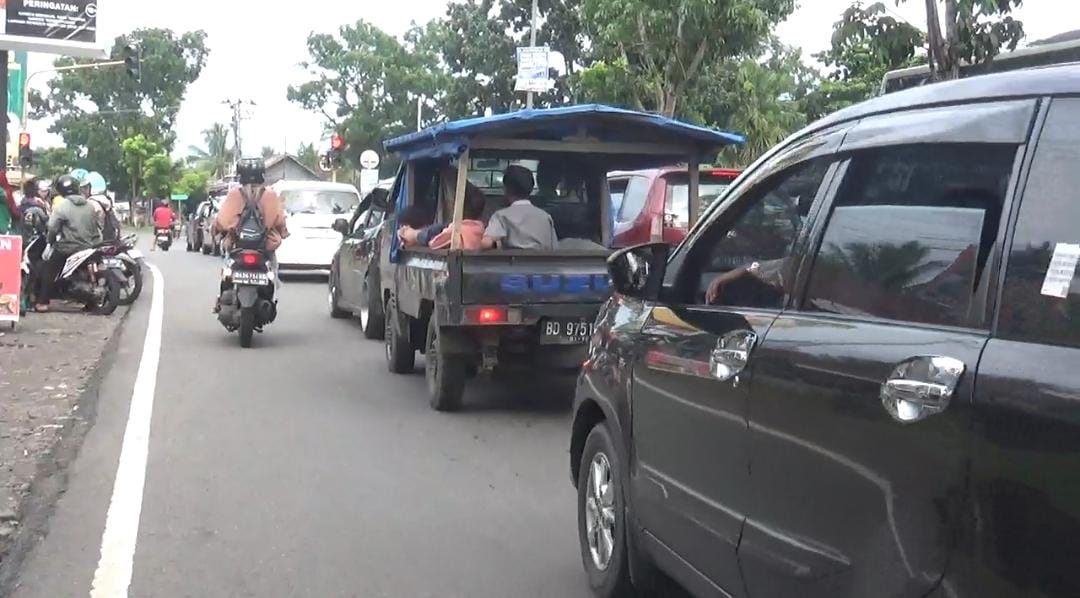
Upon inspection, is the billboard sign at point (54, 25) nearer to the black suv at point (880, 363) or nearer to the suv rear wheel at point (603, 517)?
the suv rear wheel at point (603, 517)

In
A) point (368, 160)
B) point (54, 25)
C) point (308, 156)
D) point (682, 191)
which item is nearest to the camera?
point (682, 191)

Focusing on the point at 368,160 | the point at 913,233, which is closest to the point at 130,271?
the point at 913,233

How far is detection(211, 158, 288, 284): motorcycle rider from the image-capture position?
39.8 feet

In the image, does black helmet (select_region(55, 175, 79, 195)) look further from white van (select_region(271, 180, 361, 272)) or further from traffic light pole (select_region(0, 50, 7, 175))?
white van (select_region(271, 180, 361, 272))

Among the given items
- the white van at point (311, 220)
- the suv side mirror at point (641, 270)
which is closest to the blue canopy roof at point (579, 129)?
the suv side mirror at point (641, 270)

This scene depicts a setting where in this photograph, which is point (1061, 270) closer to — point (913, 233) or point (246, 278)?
point (913, 233)

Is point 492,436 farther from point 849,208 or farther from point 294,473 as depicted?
point 849,208

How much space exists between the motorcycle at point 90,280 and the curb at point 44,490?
5.23m

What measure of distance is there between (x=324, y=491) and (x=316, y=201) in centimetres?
1508

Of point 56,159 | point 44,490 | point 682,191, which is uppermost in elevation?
point 56,159

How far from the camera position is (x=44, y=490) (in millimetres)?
6504

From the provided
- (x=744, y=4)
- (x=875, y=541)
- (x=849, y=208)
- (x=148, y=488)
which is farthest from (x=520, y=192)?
(x=744, y=4)

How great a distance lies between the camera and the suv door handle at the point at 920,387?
2.59m

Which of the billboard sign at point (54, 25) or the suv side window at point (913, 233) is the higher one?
the billboard sign at point (54, 25)
